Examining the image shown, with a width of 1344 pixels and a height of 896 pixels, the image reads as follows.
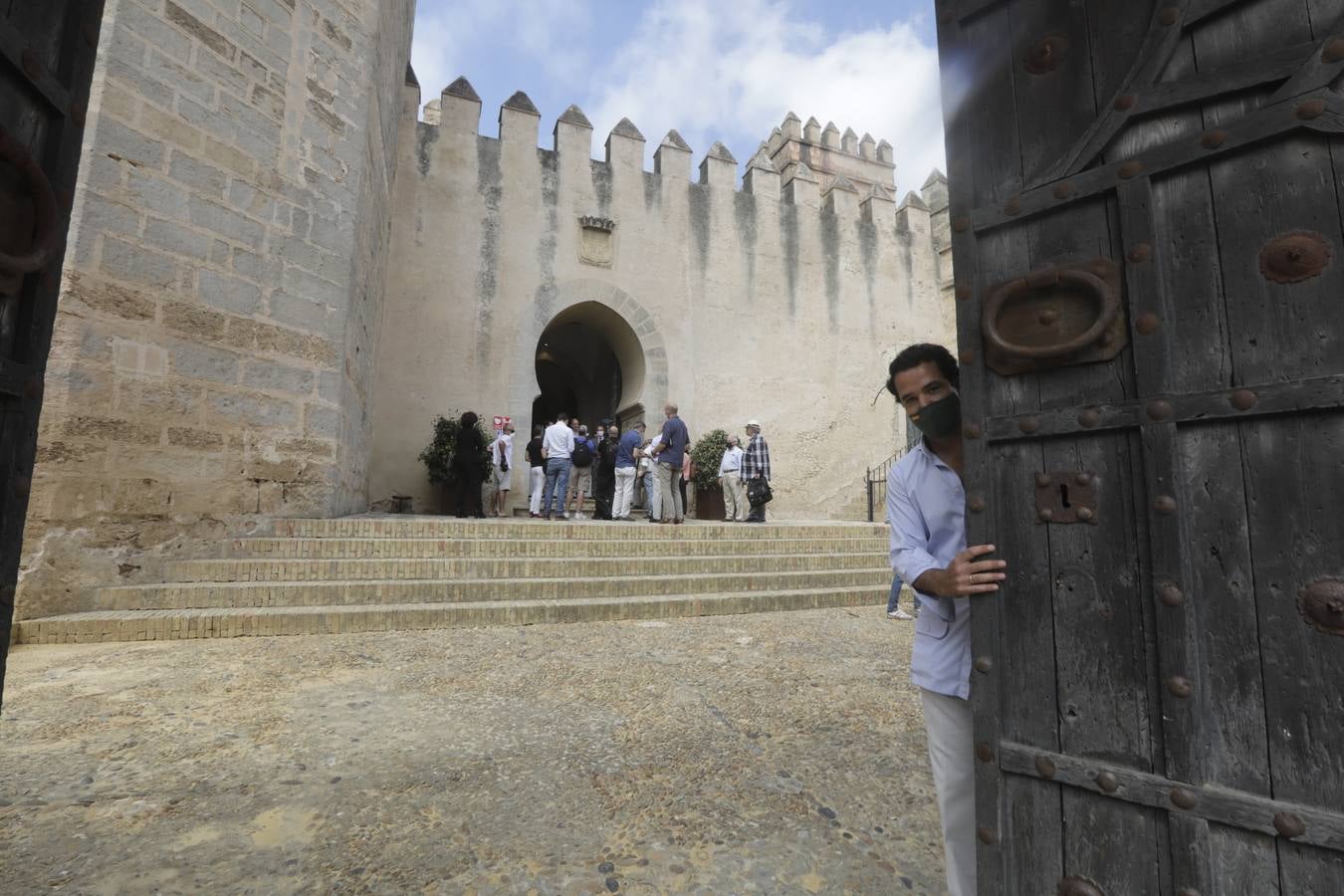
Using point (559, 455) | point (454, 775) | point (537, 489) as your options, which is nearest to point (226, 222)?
point (559, 455)

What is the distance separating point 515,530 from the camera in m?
6.75

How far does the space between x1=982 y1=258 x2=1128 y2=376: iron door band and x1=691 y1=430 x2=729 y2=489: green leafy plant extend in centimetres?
1028

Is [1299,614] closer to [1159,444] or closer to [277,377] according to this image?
[1159,444]

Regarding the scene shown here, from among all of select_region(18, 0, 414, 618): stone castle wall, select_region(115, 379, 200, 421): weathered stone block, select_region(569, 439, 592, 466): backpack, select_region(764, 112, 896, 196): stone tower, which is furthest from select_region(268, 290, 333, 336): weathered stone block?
select_region(764, 112, 896, 196): stone tower

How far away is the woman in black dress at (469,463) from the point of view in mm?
8500

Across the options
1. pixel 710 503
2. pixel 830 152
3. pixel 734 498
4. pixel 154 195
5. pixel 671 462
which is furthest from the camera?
pixel 830 152

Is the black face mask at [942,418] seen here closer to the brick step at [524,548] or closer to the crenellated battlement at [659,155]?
the brick step at [524,548]

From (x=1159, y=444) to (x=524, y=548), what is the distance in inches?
233

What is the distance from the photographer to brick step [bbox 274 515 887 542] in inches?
234

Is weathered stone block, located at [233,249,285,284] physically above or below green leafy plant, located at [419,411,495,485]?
above

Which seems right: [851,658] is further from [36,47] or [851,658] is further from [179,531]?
[179,531]

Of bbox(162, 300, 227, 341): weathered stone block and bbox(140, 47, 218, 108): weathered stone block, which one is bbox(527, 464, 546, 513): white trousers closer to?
bbox(162, 300, 227, 341): weathered stone block

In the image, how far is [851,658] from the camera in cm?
419

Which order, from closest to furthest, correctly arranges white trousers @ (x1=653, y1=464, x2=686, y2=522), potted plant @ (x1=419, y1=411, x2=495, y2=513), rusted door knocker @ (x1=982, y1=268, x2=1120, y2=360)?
1. rusted door knocker @ (x1=982, y1=268, x2=1120, y2=360)
2. white trousers @ (x1=653, y1=464, x2=686, y2=522)
3. potted plant @ (x1=419, y1=411, x2=495, y2=513)
